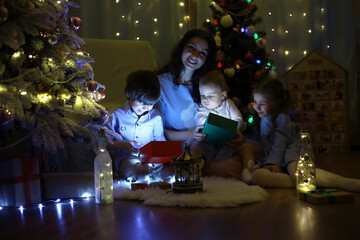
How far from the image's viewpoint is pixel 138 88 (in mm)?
2215

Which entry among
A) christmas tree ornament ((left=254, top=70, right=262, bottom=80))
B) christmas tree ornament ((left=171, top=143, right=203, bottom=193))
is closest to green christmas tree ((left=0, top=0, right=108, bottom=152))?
christmas tree ornament ((left=171, top=143, right=203, bottom=193))

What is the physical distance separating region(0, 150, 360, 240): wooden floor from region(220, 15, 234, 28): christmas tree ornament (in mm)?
1966

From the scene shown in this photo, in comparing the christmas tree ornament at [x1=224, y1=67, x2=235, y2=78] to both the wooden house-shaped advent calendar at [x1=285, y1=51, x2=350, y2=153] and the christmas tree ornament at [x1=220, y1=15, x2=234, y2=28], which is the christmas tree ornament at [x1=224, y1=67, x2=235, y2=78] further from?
the wooden house-shaped advent calendar at [x1=285, y1=51, x2=350, y2=153]

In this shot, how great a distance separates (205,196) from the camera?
65.4 inches

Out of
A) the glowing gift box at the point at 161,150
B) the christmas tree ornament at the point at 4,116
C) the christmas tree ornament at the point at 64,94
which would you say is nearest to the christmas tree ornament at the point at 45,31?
the christmas tree ornament at the point at 64,94

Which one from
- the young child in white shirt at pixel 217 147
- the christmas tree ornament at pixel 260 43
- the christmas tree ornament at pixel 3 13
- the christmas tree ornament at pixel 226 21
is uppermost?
the christmas tree ornament at pixel 226 21

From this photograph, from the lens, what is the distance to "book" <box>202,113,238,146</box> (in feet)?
7.22

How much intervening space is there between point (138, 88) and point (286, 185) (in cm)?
96

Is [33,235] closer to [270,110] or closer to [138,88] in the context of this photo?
[138,88]

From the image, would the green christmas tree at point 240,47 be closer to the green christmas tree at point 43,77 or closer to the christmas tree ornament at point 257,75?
the christmas tree ornament at point 257,75

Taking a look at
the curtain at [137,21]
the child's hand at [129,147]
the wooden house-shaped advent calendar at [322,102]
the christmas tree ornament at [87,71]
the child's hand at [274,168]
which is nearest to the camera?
the christmas tree ornament at [87,71]

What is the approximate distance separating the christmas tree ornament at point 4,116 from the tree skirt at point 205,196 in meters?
0.58

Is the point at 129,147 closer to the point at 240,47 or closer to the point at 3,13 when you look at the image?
the point at 3,13

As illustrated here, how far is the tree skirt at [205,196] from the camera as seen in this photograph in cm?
159
